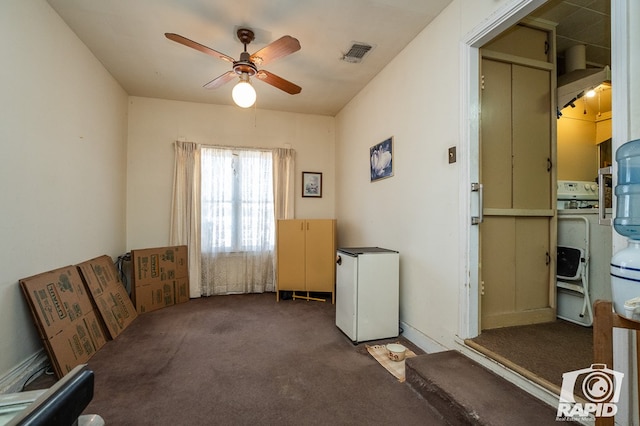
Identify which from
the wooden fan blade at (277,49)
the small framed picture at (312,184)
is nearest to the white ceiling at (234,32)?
the wooden fan blade at (277,49)

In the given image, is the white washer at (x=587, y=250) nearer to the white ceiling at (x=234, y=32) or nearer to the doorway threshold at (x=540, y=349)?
the doorway threshold at (x=540, y=349)

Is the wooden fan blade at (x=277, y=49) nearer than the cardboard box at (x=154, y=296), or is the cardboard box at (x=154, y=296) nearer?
the wooden fan blade at (x=277, y=49)

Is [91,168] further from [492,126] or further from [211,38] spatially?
[492,126]

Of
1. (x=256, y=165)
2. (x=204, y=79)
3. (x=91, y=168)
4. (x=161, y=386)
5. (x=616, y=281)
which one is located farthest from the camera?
(x=256, y=165)

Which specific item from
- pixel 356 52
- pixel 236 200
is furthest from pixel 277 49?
pixel 236 200

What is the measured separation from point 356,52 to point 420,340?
109 inches

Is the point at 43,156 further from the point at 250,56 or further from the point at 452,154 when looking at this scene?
the point at 452,154

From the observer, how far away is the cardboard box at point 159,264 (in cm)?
336

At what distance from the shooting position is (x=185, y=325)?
9.62 feet

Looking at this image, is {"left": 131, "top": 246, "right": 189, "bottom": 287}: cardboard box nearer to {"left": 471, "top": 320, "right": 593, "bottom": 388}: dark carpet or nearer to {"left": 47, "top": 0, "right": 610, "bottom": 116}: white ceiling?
{"left": 47, "top": 0, "right": 610, "bottom": 116}: white ceiling

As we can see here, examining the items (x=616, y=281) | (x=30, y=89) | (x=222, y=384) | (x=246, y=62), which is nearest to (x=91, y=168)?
(x=30, y=89)

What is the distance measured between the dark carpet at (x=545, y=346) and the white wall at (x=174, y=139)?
3.01 metres

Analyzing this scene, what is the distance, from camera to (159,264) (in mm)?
3559

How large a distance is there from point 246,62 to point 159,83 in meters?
1.80
